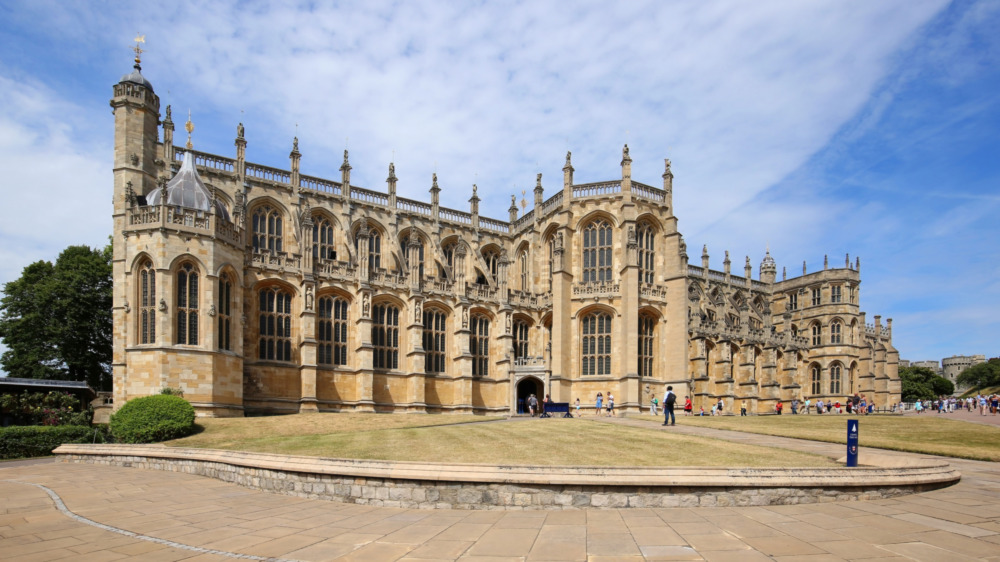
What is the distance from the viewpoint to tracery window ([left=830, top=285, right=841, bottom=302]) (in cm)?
6706

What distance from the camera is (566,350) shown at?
151 ft

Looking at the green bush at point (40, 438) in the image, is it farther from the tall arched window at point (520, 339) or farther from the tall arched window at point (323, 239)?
the tall arched window at point (520, 339)

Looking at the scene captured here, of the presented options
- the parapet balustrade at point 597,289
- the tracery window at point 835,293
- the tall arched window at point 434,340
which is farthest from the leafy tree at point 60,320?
the tracery window at point 835,293

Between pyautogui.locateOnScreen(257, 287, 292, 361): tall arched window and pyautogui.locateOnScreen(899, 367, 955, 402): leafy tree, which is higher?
pyautogui.locateOnScreen(257, 287, 292, 361): tall arched window

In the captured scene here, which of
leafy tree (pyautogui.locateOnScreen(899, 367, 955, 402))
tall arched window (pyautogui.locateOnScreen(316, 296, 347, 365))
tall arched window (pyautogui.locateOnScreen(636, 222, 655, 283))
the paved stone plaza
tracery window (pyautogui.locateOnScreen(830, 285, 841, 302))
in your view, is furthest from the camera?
leafy tree (pyautogui.locateOnScreen(899, 367, 955, 402))

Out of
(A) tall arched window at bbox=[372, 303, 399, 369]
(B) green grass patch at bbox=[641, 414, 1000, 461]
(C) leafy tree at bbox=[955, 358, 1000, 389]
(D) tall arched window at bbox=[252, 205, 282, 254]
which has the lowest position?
(C) leafy tree at bbox=[955, 358, 1000, 389]

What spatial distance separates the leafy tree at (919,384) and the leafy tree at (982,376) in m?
11.4

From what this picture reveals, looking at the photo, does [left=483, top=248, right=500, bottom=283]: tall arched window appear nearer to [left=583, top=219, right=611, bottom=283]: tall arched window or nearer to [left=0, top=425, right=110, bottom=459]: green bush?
[left=583, top=219, right=611, bottom=283]: tall arched window

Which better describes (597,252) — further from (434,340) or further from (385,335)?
(385,335)

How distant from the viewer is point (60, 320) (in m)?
42.8

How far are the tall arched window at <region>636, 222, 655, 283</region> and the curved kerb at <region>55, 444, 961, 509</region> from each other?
3365 centimetres

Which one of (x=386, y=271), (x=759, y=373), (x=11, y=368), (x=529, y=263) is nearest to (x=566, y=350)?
(x=529, y=263)

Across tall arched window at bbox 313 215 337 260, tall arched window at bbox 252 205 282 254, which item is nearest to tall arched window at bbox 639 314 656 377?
tall arched window at bbox 313 215 337 260

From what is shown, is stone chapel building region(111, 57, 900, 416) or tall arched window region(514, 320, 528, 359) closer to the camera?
stone chapel building region(111, 57, 900, 416)
